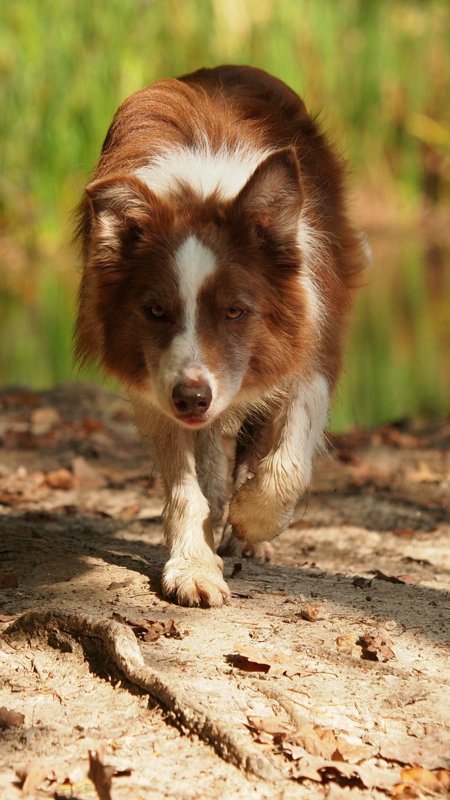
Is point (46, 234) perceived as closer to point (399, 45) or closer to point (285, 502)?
point (399, 45)

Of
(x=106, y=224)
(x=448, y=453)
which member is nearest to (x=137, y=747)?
(x=106, y=224)

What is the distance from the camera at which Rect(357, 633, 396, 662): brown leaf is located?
3.72m

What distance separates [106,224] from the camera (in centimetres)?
431

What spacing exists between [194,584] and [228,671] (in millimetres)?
688

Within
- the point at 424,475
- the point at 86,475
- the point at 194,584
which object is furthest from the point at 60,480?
the point at 194,584

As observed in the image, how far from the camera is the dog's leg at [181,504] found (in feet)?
14.5

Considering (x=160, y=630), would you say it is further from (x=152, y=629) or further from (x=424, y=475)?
(x=424, y=475)

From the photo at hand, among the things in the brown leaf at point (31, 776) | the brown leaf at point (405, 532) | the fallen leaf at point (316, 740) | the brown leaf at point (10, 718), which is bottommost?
the brown leaf at point (31, 776)

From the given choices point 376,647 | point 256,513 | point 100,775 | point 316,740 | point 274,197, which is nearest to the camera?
point 100,775

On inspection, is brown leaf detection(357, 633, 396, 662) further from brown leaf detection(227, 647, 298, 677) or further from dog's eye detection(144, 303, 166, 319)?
dog's eye detection(144, 303, 166, 319)

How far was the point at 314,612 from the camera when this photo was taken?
4051 millimetres

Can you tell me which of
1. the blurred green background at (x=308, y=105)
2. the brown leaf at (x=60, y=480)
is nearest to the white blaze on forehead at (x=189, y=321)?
the brown leaf at (x=60, y=480)

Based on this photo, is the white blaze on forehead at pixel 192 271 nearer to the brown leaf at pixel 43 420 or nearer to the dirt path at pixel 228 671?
the dirt path at pixel 228 671

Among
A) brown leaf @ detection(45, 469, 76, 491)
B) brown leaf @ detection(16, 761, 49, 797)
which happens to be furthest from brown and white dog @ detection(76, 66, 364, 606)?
brown leaf @ detection(45, 469, 76, 491)
